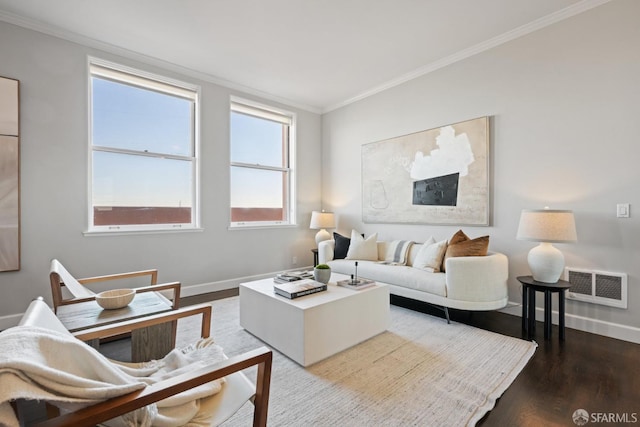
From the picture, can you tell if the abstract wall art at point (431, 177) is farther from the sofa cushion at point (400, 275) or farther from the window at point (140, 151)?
the window at point (140, 151)

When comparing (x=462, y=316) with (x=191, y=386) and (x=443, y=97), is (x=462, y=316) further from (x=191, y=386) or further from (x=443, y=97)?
(x=191, y=386)

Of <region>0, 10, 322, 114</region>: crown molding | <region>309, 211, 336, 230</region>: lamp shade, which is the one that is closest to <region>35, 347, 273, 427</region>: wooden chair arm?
<region>309, 211, 336, 230</region>: lamp shade

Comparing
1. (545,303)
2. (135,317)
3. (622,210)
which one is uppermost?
(622,210)

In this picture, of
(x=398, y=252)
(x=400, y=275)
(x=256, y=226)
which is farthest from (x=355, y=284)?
(x=256, y=226)

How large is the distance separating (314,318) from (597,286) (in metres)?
2.53

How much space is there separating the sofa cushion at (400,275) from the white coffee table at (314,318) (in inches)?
22.7

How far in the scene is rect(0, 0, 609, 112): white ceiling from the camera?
2613 mm

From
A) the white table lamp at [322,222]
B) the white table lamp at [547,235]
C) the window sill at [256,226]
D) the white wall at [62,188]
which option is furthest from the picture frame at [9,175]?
the white table lamp at [547,235]

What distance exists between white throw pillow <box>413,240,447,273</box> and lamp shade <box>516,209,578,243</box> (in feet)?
2.72

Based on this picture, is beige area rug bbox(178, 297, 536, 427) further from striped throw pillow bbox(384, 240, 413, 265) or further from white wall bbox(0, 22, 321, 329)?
white wall bbox(0, 22, 321, 329)

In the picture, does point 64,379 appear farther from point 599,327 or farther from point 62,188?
point 599,327

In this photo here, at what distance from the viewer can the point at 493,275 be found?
271cm

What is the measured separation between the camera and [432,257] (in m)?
3.22

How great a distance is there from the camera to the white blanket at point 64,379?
68 cm
